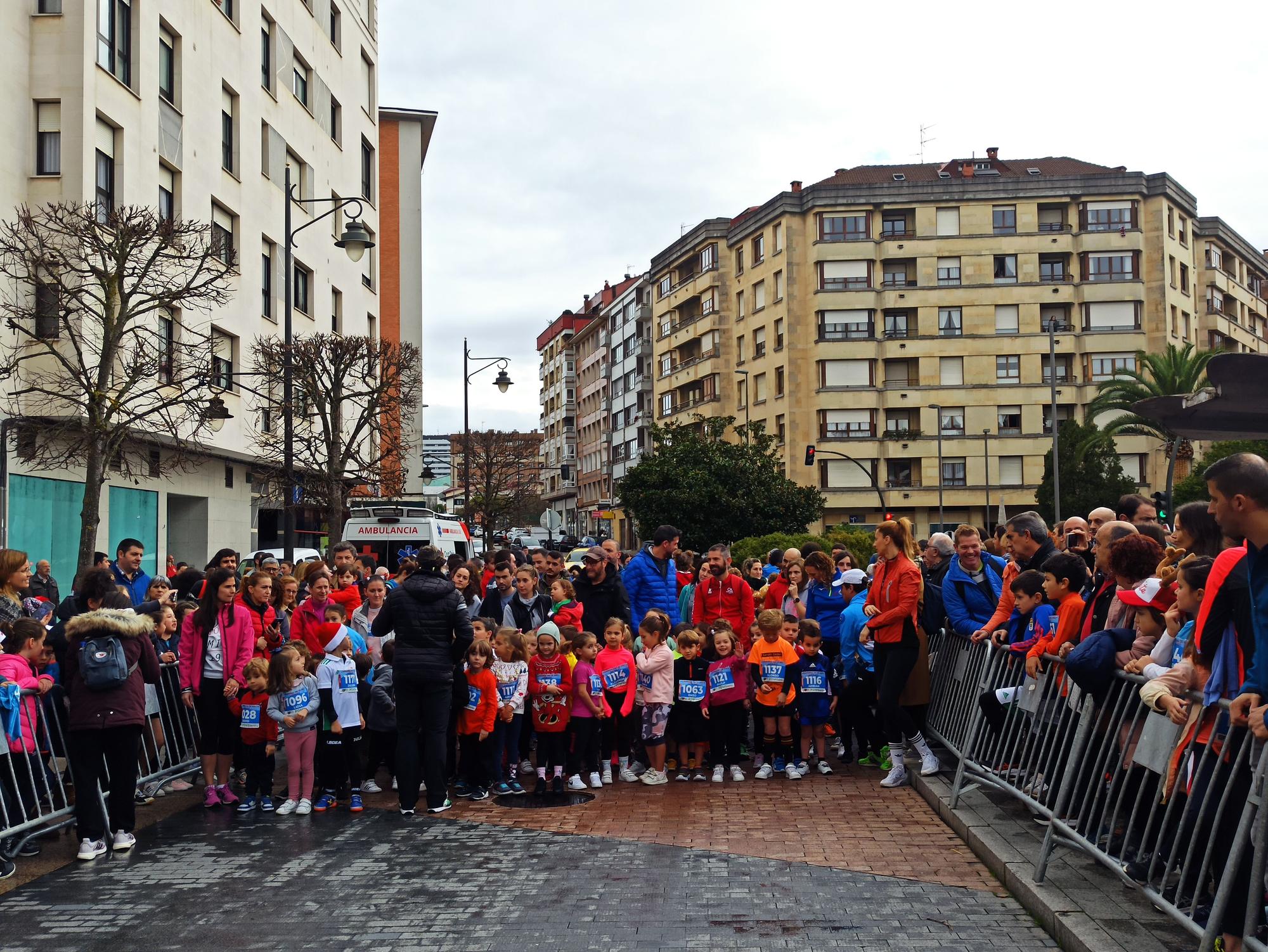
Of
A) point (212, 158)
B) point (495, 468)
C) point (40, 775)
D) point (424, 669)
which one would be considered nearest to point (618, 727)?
point (424, 669)

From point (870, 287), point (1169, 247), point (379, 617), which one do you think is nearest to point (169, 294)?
point (379, 617)

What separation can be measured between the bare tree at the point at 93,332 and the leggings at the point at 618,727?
880 cm

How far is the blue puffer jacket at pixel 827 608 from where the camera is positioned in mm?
12125

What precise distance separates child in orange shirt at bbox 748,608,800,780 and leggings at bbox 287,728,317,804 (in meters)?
Answer: 3.77

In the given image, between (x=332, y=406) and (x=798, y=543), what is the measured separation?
38.9ft

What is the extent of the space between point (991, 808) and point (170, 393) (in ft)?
72.2

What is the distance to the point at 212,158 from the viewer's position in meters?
30.3

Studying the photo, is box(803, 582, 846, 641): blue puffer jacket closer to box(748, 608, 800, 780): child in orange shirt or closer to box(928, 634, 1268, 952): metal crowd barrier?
box(748, 608, 800, 780): child in orange shirt

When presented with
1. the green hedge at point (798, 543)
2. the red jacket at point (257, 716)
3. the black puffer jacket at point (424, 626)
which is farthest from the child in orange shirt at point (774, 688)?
the green hedge at point (798, 543)

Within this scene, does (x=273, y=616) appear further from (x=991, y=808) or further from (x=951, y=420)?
(x=951, y=420)

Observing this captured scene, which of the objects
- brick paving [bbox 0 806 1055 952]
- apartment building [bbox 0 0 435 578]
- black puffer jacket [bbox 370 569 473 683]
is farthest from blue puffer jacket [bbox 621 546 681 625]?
apartment building [bbox 0 0 435 578]

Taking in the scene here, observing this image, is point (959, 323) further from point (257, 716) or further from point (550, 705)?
point (257, 716)

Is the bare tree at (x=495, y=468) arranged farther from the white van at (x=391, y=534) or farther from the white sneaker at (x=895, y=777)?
the white sneaker at (x=895, y=777)

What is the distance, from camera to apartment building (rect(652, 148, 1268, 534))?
70500 mm
